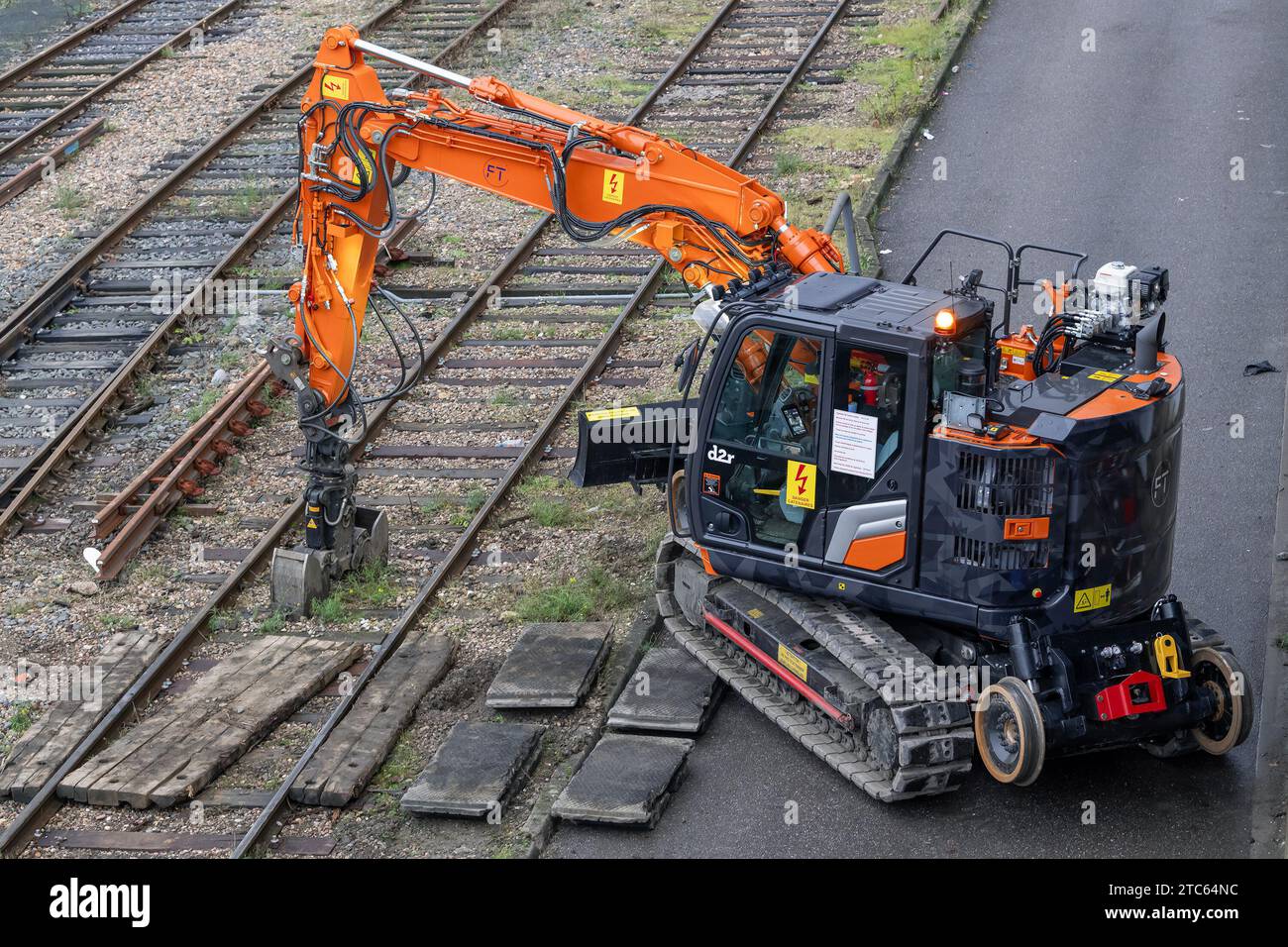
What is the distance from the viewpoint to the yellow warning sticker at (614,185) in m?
11.0

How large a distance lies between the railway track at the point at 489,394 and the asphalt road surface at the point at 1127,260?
2573mm

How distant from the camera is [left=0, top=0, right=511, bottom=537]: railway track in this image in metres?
14.8

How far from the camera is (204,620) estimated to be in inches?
478

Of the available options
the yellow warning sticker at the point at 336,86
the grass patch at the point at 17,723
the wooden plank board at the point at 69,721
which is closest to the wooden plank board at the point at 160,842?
the wooden plank board at the point at 69,721

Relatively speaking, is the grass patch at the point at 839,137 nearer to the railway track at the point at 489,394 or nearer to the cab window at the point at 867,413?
the railway track at the point at 489,394

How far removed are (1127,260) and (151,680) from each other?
10729 mm

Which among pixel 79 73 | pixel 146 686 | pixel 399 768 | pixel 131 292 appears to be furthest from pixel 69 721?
pixel 79 73

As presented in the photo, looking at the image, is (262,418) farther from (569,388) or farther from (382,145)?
(382,145)

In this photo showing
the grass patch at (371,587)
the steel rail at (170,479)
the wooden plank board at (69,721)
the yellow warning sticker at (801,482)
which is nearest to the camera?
the yellow warning sticker at (801,482)

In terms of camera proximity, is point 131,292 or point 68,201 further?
point 68,201

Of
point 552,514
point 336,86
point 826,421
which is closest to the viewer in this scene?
point 826,421

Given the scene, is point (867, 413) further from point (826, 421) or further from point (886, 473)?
point (886, 473)

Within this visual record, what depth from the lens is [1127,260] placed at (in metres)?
16.9

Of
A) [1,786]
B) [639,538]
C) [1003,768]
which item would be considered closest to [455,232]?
[639,538]
